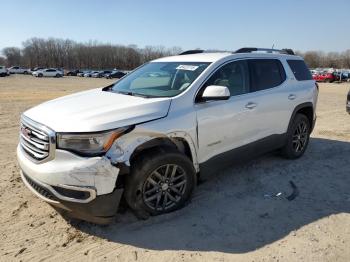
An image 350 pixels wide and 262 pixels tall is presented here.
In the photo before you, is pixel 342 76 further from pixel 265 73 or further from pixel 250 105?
pixel 250 105

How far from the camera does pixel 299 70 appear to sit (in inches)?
251

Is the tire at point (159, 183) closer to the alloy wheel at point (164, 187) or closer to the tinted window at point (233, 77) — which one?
the alloy wheel at point (164, 187)

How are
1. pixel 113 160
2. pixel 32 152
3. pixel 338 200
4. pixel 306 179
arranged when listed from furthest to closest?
1. pixel 306 179
2. pixel 338 200
3. pixel 32 152
4. pixel 113 160

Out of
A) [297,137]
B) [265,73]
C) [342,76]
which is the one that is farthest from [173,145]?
[342,76]

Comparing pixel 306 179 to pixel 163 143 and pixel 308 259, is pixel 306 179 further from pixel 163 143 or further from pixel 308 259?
pixel 163 143

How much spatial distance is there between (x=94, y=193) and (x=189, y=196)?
1266 millimetres

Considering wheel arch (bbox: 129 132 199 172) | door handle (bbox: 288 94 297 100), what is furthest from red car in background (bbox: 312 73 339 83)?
wheel arch (bbox: 129 132 199 172)

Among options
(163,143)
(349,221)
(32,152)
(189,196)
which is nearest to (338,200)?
(349,221)

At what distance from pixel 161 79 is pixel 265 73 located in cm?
167

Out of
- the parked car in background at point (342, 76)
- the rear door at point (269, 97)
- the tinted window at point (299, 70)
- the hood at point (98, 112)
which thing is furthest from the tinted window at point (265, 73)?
the parked car in background at point (342, 76)

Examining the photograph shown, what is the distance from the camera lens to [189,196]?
4324 mm

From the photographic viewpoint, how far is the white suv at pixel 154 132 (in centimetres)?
352

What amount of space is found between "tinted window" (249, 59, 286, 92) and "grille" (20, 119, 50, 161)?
2.92 m

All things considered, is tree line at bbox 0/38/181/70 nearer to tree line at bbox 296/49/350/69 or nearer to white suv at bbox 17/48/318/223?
tree line at bbox 296/49/350/69
